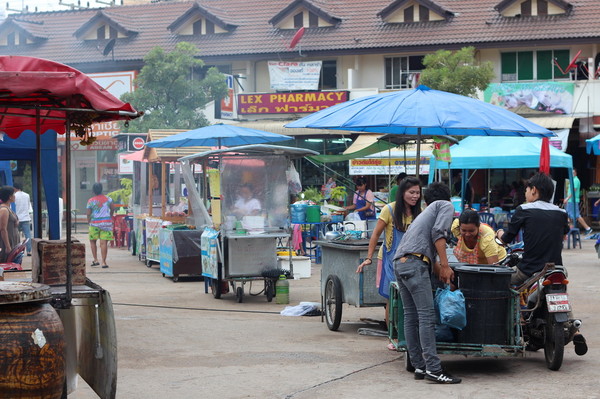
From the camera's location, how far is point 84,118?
312 inches

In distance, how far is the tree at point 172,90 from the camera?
32281 mm

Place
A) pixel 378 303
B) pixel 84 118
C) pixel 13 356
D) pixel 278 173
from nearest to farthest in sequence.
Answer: pixel 13 356
pixel 84 118
pixel 378 303
pixel 278 173

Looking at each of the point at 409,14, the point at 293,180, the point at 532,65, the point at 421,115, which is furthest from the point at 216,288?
the point at 409,14

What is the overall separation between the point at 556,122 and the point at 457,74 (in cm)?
363

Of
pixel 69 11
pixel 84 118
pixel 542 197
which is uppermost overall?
pixel 69 11

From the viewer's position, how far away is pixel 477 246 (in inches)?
364

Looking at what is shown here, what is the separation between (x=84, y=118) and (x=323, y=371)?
2909 millimetres

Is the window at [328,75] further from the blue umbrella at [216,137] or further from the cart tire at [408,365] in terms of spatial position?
the cart tire at [408,365]

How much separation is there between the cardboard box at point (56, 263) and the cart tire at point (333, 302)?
359 cm

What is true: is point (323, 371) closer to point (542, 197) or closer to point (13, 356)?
point (542, 197)

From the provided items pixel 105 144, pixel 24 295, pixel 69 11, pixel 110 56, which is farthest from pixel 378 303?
pixel 69 11

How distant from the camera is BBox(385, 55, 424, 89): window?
33.2 m

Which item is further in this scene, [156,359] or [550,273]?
[156,359]

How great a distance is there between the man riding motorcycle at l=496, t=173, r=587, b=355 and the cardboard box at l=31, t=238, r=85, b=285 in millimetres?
3700
